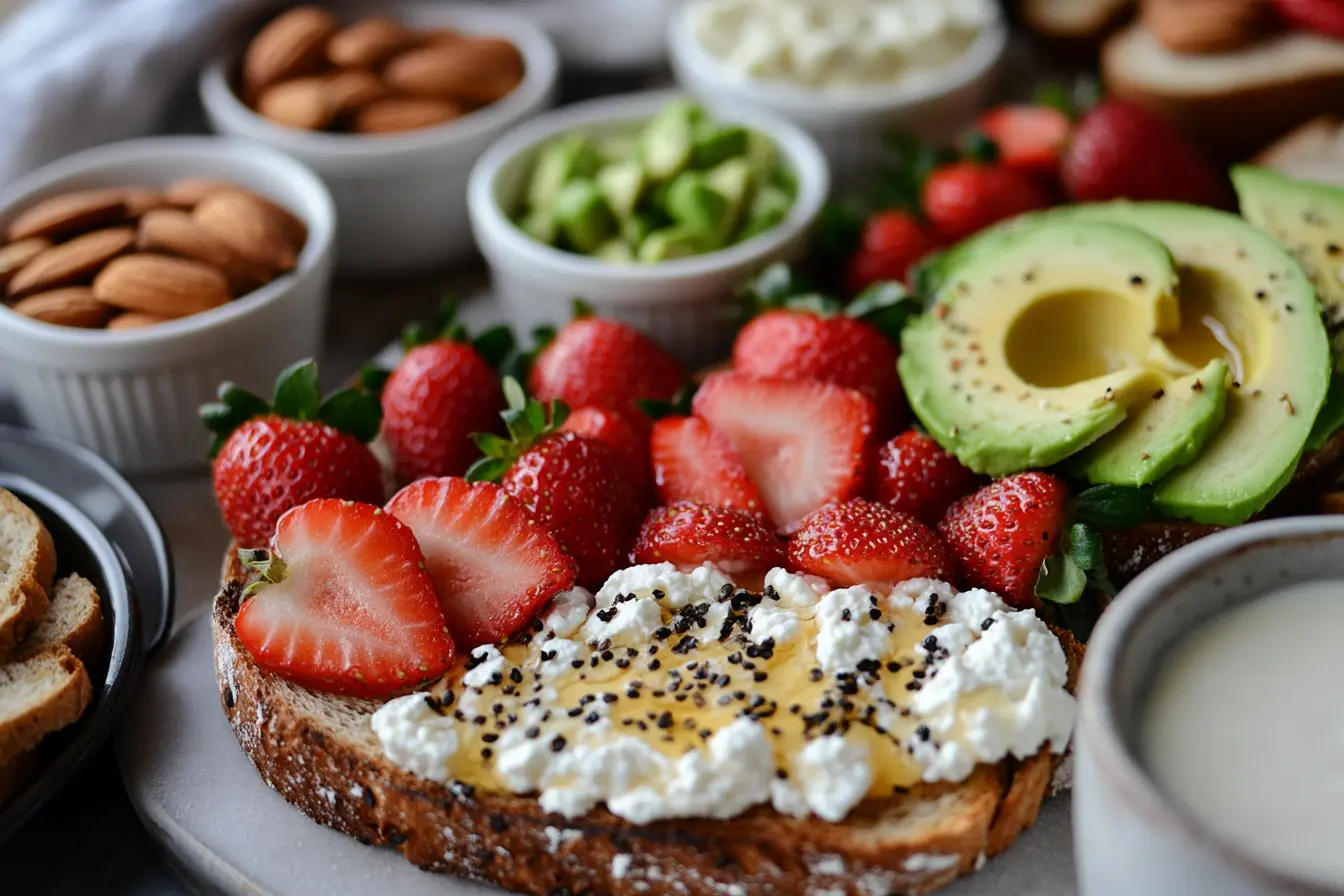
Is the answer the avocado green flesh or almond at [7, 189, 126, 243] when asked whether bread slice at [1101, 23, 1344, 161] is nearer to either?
the avocado green flesh

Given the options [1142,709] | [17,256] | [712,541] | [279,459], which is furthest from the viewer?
[17,256]

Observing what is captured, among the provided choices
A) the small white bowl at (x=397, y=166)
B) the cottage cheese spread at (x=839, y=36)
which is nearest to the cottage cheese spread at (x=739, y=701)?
the small white bowl at (x=397, y=166)

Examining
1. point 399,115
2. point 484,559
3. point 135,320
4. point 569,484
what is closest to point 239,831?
point 484,559

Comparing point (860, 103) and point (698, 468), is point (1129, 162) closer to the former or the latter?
point (860, 103)

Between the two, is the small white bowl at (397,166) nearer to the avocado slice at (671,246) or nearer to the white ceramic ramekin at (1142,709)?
the avocado slice at (671,246)

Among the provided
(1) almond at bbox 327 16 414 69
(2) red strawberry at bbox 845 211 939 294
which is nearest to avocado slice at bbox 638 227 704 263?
(2) red strawberry at bbox 845 211 939 294

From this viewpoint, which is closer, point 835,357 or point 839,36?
point 835,357

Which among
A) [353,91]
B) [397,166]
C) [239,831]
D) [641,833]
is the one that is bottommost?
[239,831]
